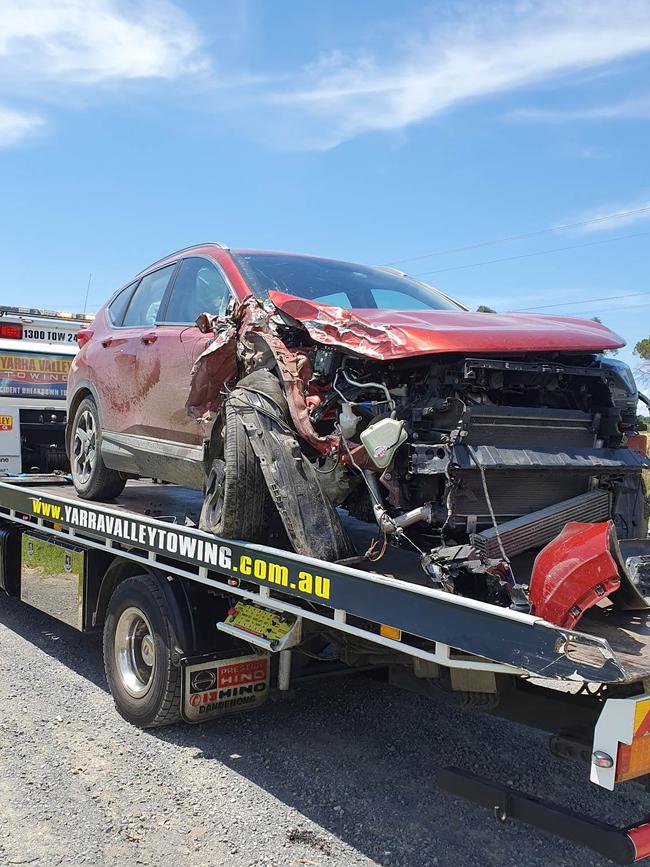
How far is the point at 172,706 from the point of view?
461cm

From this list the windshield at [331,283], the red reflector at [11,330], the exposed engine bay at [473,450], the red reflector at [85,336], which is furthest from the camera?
the red reflector at [11,330]

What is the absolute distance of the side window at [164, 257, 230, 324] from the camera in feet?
16.3

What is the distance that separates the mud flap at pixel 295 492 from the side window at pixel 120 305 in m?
2.81

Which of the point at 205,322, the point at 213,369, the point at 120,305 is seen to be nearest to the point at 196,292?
the point at 205,322

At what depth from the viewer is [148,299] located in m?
5.99

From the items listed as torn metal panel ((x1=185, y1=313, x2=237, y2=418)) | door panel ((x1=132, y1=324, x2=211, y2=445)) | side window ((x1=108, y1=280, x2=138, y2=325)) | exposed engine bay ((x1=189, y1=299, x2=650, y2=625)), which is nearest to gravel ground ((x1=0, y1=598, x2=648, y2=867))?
exposed engine bay ((x1=189, y1=299, x2=650, y2=625))

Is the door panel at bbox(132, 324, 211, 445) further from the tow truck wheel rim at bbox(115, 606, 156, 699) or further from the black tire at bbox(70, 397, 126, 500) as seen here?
the tow truck wheel rim at bbox(115, 606, 156, 699)

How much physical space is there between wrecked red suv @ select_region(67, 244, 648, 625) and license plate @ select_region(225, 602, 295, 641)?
14.9 inches

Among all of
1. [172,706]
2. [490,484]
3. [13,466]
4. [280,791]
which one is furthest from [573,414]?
[13,466]

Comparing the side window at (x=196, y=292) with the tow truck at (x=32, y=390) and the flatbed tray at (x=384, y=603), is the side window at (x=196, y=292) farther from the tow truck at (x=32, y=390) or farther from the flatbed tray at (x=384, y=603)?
the tow truck at (x=32, y=390)

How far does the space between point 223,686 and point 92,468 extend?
2347 mm

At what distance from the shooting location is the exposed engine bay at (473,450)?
132 inches

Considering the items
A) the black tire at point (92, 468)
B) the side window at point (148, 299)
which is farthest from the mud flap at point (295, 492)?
the black tire at point (92, 468)

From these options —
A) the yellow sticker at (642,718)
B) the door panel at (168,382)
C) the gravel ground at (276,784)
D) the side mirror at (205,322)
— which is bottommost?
the gravel ground at (276,784)
